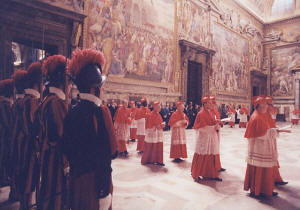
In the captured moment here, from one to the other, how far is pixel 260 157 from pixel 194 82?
14.5 m

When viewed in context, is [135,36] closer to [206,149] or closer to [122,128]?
[122,128]

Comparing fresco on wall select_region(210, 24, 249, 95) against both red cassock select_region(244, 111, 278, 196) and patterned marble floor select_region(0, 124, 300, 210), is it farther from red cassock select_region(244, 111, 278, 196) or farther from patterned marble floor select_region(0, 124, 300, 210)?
red cassock select_region(244, 111, 278, 196)

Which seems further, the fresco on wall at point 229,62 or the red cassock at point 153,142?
the fresco on wall at point 229,62

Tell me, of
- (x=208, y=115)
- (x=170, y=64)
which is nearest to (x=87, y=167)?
(x=208, y=115)

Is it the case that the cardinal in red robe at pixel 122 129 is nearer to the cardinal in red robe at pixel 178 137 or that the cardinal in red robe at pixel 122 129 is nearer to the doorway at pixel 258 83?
the cardinal in red robe at pixel 178 137

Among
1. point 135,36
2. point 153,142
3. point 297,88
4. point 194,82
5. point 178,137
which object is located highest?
point 135,36

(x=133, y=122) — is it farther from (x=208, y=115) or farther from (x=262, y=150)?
(x=262, y=150)

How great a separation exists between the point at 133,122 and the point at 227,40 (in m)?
14.9

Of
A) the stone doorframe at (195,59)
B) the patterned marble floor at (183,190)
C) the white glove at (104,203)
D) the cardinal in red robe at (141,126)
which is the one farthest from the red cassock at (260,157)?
the stone doorframe at (195,59)

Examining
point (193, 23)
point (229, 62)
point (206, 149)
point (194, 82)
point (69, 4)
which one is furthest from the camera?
point (229, 62)

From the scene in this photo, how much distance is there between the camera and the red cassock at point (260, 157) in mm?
4262

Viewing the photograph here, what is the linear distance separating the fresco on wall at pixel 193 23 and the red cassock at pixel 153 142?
1111 cm

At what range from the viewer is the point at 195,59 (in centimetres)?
1788

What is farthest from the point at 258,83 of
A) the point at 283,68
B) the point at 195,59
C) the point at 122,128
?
the point at 122,128
